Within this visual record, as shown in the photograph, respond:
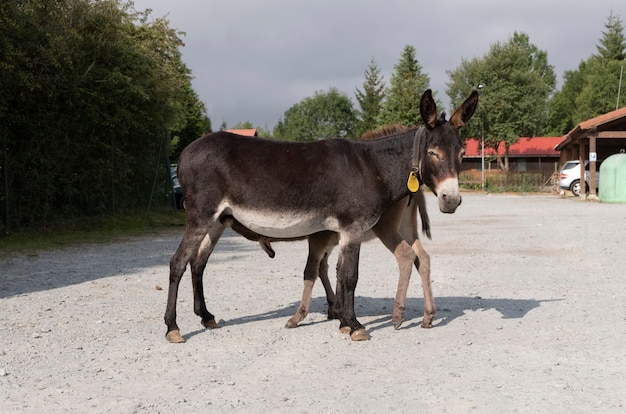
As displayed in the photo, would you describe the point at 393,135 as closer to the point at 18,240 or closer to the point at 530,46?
the point at 18,240

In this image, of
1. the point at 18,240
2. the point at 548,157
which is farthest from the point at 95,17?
the point at 548,157

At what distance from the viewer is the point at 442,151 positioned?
6250 millimetres

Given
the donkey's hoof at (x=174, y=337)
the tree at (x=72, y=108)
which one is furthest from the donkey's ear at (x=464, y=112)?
the tree at (x=72, y=108)

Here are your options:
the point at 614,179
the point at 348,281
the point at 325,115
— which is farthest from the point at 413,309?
the point at 325,115

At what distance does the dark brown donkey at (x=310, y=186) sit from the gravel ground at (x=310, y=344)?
0.64 meters

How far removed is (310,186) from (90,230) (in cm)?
1280

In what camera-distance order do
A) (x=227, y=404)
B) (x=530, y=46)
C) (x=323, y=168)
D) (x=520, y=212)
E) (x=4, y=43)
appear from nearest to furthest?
(x=227, y=404), (x=323, y=168), (x=4, y=43), (x=520, y=212), (x=530, y=46)

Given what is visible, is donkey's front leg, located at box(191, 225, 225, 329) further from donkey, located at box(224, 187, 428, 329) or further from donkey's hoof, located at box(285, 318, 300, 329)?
donkey's hoof, located at box(285, 318, 300, 329)

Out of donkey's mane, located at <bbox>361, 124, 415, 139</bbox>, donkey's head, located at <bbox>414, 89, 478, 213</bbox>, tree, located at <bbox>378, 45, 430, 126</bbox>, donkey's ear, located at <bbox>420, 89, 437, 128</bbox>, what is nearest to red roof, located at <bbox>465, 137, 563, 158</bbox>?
tree, located at <bbox>378, 45, 430, 126</bbox>

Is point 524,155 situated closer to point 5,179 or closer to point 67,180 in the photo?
point 67,180

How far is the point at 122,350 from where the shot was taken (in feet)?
19.4

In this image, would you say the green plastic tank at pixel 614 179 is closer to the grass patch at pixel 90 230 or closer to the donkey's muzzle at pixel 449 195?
the grass patch at pixel 90 230

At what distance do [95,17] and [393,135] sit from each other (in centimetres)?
1323

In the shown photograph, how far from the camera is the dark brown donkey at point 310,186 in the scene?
6.39 metres
